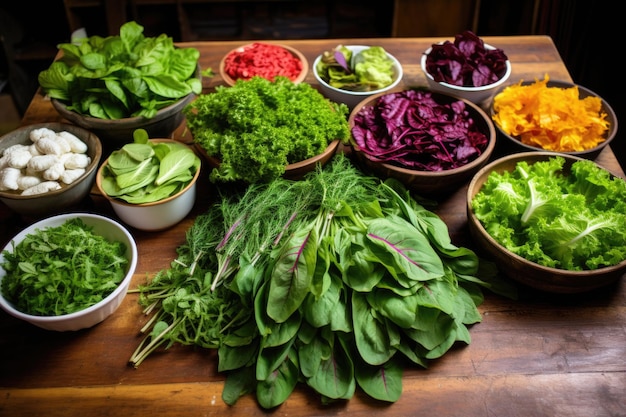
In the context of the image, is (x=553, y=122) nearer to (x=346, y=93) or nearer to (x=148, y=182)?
(x=346, y=93)

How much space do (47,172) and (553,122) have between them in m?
1.70

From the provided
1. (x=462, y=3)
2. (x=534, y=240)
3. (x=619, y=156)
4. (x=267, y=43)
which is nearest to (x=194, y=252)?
(x=534, y=240)

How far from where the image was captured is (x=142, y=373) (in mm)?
1324

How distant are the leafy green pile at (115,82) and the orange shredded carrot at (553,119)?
1172 mm

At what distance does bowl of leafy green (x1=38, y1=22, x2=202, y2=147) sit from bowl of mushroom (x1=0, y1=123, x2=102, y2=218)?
10 centimetres

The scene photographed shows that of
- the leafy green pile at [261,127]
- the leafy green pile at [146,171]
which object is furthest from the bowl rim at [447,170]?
the leafy green pile at [146,171]

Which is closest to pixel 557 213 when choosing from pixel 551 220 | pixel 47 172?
pixel 551 220

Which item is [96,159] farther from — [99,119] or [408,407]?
[408,407]

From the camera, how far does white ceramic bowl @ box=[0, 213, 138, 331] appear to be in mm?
1282

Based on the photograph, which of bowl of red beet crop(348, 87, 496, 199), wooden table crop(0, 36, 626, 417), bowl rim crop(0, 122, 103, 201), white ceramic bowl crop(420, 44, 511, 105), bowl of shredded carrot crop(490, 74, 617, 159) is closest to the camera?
wooden table crop(0, 36, 626, 417)

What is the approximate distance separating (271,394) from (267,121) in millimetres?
828

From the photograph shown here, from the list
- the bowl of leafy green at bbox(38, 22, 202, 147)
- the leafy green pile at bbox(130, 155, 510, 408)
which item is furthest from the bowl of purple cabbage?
the bowl of leafy green at bbox(38, 22, 202, 147)

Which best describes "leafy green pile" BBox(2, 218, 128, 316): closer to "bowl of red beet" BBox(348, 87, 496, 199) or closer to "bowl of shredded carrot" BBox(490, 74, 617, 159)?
"bowl of red beet" BBox(348, 87, 496, 199)

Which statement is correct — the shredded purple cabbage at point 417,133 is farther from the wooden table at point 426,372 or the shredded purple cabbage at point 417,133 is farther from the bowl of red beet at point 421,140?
the wooden table at point 426,372
